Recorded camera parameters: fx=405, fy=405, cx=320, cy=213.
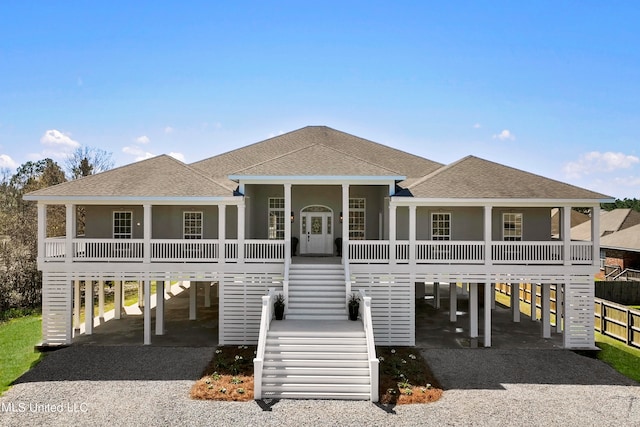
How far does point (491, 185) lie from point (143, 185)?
13968mm

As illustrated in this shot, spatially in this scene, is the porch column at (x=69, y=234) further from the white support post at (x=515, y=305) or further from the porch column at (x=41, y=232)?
the white support post at (x=515, y=305)

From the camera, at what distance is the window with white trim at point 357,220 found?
19.8 metres

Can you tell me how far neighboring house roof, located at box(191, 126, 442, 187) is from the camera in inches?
832

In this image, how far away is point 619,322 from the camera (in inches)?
668

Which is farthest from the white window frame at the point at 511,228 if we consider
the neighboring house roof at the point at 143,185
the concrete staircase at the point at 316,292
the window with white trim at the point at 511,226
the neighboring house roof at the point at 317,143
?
the neighboring house roof at the point at 143,185

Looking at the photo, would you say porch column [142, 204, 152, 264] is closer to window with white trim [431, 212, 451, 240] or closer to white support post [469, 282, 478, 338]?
window with white trim [431, 212, 451, 240]

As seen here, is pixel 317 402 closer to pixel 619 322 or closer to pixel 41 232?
pixel 41 232

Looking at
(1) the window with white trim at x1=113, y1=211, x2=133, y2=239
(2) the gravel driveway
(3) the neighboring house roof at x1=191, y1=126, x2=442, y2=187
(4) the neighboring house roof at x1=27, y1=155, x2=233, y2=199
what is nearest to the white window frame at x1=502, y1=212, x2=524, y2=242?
(3) the neighboring house roof at x1=191, y1=126, x2=442, y2=187

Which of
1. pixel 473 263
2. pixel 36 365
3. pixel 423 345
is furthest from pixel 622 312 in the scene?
pixel 36 365

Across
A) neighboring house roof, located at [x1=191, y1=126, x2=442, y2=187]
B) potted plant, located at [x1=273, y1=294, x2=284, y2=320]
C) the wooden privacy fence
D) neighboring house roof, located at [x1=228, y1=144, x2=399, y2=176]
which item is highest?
neighboring house roof, located at [x1=191, y1=126, x2=442, y2=187]

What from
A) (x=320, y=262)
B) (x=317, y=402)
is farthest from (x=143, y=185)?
(x=317, y=402)

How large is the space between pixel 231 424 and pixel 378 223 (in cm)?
1210

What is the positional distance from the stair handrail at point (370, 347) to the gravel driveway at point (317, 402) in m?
0.42

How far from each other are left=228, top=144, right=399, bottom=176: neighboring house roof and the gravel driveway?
688cm
